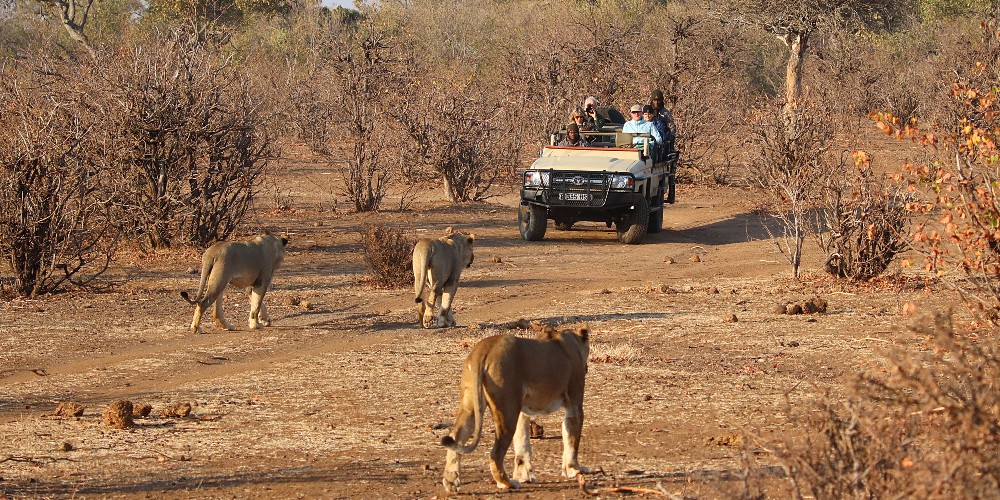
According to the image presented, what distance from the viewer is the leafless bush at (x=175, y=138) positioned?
15.8m

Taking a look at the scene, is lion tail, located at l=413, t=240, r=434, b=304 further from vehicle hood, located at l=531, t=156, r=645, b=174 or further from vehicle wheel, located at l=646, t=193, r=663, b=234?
vehicle wheel, located at l=646, t=193, r=663, b=234

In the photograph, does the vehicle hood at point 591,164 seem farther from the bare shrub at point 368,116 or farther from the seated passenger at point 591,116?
the bare shrub at point 368,116

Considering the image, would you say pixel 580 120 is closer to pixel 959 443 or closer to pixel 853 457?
pixel 853 457

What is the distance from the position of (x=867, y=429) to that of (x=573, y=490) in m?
2.27

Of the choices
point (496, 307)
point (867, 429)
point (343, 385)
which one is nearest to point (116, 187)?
point (496, 307)

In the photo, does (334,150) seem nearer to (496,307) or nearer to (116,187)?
(116,187)

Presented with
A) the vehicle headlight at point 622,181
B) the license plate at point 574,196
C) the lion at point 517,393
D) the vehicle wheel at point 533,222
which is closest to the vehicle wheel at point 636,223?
the vehicle headlight at point 622,181

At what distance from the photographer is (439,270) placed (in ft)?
37.3

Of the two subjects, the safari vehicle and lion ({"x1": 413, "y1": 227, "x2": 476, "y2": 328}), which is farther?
the safari vehicle

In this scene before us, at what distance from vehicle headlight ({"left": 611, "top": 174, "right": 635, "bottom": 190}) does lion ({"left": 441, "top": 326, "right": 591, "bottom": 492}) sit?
450 inches

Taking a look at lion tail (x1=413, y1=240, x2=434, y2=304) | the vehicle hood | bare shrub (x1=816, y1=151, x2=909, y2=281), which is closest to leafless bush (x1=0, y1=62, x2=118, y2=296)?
lion tail (x1=413, y1=240, x2=434, y2=304)

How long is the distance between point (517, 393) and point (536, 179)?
1216cm

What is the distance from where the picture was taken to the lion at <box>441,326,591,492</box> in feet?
19.5

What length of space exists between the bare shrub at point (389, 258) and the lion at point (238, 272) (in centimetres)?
236
